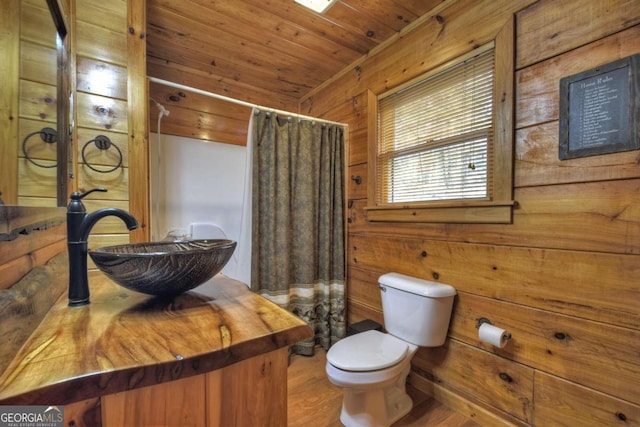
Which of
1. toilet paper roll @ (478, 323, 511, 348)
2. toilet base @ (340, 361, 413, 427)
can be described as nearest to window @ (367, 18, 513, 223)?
toilet paper roll @ (478, 323, 511, 348)

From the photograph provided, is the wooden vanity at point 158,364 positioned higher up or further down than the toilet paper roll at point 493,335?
higher up

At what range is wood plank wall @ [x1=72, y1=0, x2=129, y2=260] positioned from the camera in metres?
1.31

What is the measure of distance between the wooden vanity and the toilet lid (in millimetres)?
776

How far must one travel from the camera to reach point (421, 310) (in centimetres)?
147

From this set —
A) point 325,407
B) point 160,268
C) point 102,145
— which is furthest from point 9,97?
point 325,407

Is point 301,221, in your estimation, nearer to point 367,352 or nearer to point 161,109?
point 367,352

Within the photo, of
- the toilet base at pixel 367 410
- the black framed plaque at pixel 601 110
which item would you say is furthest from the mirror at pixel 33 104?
the black framed plaque at pixel 601 110

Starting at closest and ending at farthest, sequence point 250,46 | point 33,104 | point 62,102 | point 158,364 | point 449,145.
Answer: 1. point 158,364
2. point 33,104
3. point 62,102
4. point 449,145
5. point 250,46

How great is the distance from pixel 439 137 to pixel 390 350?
1232 mm

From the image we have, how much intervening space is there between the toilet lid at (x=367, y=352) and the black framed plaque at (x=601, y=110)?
1176 mm

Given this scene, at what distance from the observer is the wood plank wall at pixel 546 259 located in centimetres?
102

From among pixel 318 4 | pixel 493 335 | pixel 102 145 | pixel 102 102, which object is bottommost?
pixel 493 335

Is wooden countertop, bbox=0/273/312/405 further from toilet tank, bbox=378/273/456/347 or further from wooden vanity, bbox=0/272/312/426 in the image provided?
toilet tank, bbox=378/273/456/347

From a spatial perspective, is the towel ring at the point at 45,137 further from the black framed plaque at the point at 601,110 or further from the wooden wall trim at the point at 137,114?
the black framed plaque at the point at 601,110
